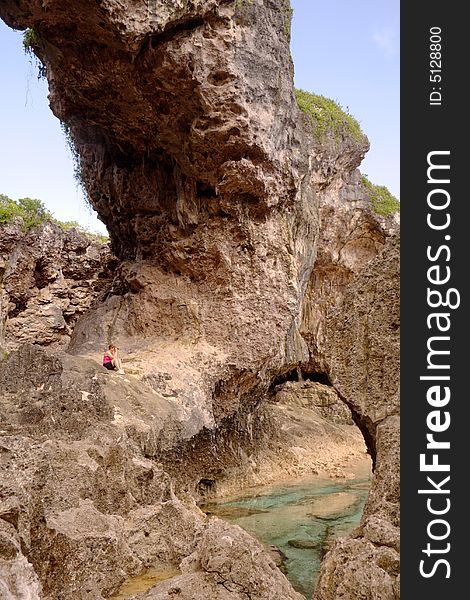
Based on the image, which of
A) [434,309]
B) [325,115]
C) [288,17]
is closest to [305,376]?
[325,115]

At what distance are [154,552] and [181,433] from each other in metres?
3.98

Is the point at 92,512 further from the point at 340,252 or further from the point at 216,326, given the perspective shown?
the point at 340,252

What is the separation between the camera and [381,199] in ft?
63.9

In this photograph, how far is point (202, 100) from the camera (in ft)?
34.3

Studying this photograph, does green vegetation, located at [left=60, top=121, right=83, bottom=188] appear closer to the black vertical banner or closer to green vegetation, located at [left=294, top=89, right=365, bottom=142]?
green vegetation, located at [left=294, top=89, right=365, bottom=142]

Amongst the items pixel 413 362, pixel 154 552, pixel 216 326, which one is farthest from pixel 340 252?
pixel 413 362

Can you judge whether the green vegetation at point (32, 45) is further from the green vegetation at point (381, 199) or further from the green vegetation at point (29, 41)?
the green vegetation at point (381, 199)

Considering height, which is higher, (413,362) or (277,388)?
(277,388)

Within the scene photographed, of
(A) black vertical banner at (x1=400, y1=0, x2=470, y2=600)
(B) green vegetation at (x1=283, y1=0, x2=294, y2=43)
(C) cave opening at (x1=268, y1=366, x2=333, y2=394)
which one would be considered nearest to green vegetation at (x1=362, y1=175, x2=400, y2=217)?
(C) cave opening at (x1=268, y1=366, x2=333, y2=394)

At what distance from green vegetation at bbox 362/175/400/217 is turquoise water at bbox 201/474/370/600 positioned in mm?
9297

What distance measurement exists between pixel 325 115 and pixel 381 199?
14.9 feet

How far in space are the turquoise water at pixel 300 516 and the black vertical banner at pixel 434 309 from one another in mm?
3864

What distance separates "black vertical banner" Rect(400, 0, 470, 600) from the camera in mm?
2525

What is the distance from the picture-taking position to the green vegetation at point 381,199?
62.8 ft
